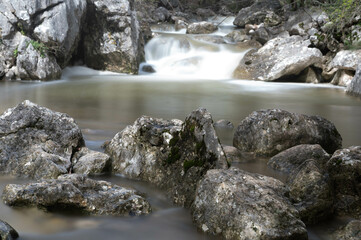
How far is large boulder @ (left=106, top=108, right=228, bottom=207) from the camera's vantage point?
3.82 m

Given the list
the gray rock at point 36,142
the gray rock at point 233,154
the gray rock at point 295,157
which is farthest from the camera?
the gray rock at point 233,154

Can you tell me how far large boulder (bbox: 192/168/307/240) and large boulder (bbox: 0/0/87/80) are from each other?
1254cm

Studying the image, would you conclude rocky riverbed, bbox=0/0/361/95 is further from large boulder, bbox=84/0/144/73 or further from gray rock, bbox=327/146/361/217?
gray rock, bbox=327/146/361/217

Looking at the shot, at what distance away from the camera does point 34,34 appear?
14891 mm

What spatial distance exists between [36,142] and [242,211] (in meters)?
2.79

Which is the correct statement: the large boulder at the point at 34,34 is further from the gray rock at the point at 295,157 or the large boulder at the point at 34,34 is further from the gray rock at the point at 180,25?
the gray rock at the point at 295,157

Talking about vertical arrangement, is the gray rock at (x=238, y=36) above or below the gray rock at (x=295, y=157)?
above

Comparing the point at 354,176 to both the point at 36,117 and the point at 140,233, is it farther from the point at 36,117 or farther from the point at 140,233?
the point at 36,117

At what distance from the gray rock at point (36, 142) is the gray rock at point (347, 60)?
11609 millimetres

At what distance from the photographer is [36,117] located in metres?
4.80

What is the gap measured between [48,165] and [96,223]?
3.85ft

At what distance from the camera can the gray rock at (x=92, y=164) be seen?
430cm

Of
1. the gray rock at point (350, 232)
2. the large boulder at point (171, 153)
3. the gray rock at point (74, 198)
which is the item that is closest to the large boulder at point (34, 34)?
the large boulder at point (171, 153)

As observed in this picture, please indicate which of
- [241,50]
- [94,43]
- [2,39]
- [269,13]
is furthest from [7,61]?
[269,13]
